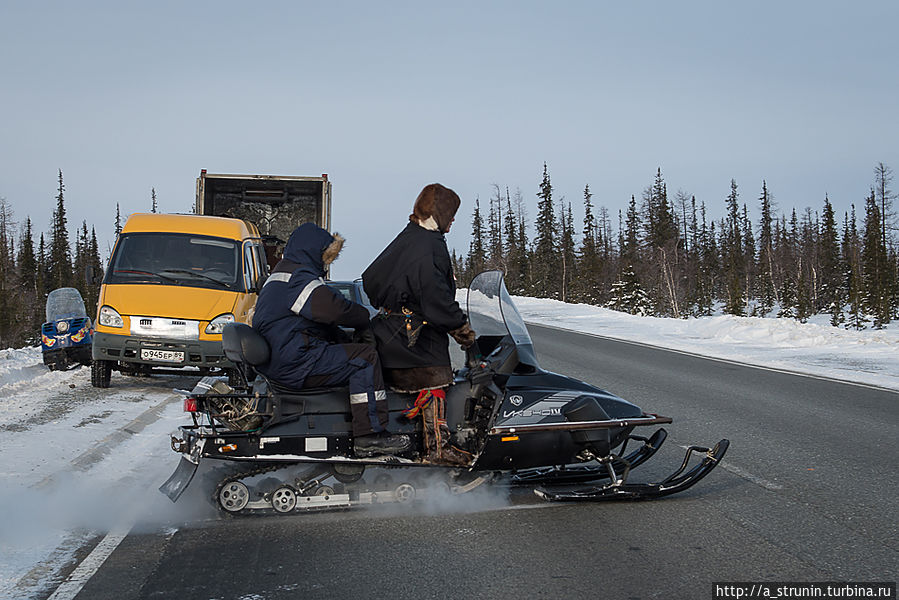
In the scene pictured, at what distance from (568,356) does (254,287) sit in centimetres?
785

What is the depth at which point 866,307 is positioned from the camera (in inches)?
2255

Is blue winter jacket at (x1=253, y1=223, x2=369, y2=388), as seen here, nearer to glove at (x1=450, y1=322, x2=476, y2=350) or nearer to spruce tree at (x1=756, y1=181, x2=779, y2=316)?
glove at (x1=450, y1=322, x2=476, y2=350)

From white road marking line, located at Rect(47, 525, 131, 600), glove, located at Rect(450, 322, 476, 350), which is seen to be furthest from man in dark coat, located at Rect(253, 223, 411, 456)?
white road marking line, located at Rect(47, 525, 131, 600)

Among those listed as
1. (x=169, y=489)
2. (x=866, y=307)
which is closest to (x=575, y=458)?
(x=169, y=489)

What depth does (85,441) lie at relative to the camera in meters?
7.75

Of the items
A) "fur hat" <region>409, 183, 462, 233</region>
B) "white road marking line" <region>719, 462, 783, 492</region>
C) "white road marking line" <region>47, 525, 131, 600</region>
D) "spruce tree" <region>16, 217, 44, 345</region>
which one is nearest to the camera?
"white road marking line" <region>47, 525, 131, 600</region>

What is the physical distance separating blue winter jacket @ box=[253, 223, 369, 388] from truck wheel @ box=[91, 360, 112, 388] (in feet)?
23.7

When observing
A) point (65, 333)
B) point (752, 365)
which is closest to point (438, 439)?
point (65, 333)

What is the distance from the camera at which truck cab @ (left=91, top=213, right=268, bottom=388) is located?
10734mm

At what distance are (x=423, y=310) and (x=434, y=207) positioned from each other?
0.70 m

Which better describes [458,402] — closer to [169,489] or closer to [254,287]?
[169,489]

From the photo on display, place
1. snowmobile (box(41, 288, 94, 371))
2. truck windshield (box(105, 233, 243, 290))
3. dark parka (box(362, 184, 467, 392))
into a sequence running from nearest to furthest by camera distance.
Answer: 1. dark parka (box(362, 184, 467, 392))
2. truck windshield (box(105, 233, 243, 290))
3. snowmobile (box(41, 288, 94, 371))

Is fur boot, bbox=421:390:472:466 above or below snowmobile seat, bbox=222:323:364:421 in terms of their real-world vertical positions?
below

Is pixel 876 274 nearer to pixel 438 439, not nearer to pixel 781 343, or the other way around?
pixel 781 343
